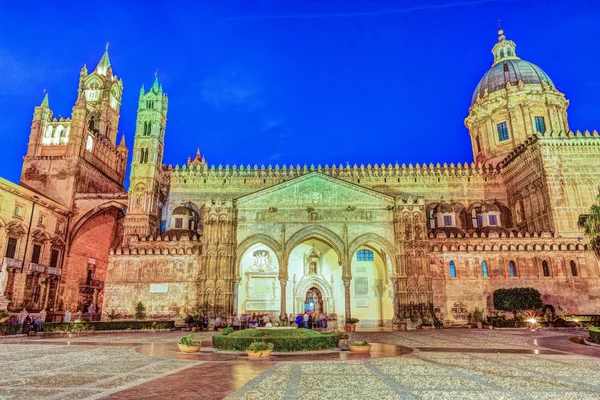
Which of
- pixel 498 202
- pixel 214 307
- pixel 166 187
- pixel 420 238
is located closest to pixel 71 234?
pixel 166 187

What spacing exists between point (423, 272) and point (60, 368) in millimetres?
27587

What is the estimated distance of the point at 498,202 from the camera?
45.2m

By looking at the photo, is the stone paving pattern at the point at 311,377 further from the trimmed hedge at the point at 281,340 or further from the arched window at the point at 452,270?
the arched window at the point at 452,270

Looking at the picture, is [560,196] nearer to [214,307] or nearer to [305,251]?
[305,251]

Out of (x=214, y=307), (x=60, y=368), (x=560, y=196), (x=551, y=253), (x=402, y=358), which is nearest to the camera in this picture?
(x=60, y=368)

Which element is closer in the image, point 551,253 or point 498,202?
point 551,253

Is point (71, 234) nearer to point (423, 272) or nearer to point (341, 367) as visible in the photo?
point (423, 272)

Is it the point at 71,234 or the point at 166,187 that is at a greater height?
the point at 166,187

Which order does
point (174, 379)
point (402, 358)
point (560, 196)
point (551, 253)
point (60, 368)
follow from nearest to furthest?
point (174, 379)
point (60, 368)
point (402, 358)
point (551, 253)
point (560, 196)

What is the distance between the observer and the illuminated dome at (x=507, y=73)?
50.4 metres

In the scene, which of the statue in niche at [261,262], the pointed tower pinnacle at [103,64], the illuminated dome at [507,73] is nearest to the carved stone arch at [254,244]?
the statue in niche at [261,262]

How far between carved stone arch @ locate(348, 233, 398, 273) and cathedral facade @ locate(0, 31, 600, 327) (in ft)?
0.55

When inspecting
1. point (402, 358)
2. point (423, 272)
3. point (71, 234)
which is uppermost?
point (71, 234)

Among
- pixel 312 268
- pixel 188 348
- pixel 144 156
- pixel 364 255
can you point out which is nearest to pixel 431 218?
pixel 364 255
